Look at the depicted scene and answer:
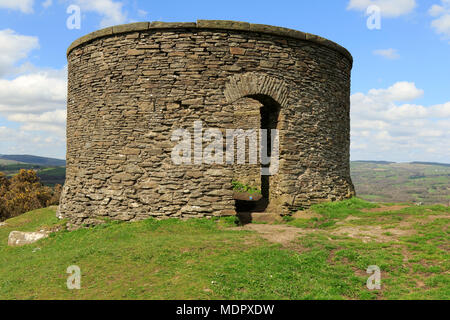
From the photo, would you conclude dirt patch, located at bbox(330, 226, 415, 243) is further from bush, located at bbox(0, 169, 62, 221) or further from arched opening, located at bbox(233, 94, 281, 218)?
bush, located at bbox(0, 169, 62, 221)

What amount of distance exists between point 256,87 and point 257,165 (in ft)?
22.1

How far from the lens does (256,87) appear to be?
9.68 m

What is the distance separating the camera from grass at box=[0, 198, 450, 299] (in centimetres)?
Result: 528

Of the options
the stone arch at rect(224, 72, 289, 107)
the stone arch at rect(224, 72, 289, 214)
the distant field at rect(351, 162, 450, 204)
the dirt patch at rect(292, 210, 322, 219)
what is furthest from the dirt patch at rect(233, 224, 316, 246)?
the distant field at rect(351, 162, 450, 204)

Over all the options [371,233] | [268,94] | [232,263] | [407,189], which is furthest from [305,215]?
[407,189]

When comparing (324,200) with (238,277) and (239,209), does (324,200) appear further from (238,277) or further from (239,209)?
(238,277)

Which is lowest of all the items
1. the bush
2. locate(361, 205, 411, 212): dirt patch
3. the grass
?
the bush

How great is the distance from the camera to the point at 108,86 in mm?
9984

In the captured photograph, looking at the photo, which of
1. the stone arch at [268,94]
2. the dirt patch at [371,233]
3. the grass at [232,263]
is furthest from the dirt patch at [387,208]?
the stone arch at [268,94]

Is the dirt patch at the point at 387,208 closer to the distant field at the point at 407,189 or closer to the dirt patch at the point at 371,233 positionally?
the dirt patch at the point at 371,233

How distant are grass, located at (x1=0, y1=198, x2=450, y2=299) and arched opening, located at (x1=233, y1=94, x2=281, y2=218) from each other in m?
2.36

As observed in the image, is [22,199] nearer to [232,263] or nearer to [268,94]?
[268,94]

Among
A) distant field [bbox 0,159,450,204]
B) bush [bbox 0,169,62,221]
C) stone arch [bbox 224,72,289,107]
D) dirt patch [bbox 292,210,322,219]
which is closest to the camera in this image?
stone arch [bbox 224,72,289,107]

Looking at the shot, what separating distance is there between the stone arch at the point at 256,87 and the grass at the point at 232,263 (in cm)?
369
